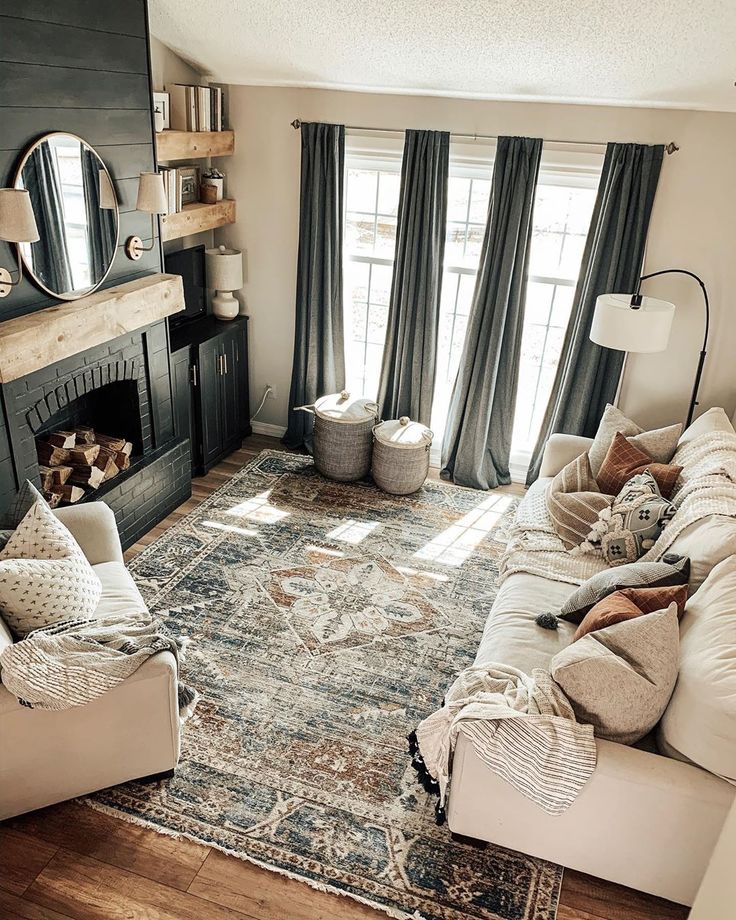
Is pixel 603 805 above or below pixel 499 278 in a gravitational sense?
below

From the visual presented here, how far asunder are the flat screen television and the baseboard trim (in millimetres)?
980

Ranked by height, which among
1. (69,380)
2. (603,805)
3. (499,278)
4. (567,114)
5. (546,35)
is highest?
(546,35)

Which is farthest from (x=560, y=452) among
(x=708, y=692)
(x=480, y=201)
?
(x=708, y=692)

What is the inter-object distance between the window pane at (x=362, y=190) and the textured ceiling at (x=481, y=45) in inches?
20.3

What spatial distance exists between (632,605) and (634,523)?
88 cm

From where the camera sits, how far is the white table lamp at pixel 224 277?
4.84m

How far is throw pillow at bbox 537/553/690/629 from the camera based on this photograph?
2.58m

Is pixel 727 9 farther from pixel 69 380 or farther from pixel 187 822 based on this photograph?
pixel 187 822

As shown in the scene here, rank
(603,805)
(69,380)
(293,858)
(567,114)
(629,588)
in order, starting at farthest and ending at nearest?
(567,114)
(69,380)
(629,588)
(293,858)
(603,805)

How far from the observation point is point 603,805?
2148mm

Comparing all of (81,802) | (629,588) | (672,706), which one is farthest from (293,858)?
(629,588)

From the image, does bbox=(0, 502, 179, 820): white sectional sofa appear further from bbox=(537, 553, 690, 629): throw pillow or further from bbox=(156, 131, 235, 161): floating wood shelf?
bbox=(156, 131, 235, 161): floating wood shelf

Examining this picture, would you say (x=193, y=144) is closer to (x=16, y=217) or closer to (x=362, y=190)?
(x=362, y=190)

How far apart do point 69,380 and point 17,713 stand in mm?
1675
